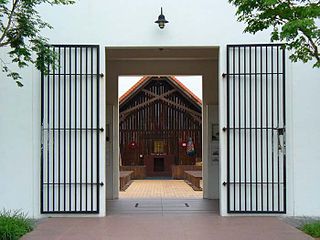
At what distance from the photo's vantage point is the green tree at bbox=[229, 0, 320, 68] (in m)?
8.98

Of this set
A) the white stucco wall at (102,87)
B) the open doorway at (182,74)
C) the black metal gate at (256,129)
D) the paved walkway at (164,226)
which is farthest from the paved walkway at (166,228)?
the open doorway at (182,74)

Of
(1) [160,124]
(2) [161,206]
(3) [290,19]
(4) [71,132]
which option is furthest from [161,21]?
(1) [160,124]

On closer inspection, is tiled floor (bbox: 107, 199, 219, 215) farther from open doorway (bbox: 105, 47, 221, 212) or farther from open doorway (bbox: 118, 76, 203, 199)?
open doorway (bbox: 118, 76, 203, 199)

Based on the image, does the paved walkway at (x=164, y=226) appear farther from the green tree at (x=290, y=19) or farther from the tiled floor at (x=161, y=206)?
the green tree at (x=290, y=19)

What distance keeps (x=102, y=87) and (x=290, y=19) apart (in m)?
4.94

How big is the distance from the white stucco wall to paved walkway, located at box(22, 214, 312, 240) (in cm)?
94

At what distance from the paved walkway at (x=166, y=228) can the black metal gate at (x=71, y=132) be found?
59cm

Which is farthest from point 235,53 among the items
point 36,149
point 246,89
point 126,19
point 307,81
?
point 36,149

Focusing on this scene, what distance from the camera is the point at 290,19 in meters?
9.42

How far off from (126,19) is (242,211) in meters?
4.84

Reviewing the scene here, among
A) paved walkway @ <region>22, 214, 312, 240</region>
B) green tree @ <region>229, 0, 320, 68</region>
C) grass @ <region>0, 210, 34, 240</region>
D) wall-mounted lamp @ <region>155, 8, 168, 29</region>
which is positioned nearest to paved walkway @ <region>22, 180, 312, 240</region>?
paved walkway @ <region>22, 214, 312, 240</region>

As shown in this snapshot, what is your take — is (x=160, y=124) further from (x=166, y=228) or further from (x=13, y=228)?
(x=13, y=228)

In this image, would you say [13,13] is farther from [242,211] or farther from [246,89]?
[242,211]

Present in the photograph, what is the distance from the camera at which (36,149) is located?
13.0 meters
